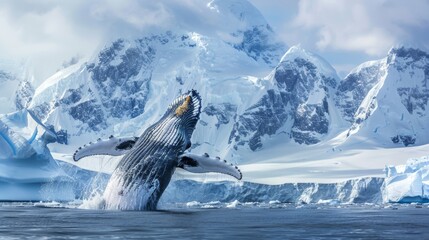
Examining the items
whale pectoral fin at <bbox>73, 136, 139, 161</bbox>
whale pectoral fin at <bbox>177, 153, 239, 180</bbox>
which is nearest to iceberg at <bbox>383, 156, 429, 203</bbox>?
whale pectoral fin at <bbox>177, 153, 239, 180</bbox>

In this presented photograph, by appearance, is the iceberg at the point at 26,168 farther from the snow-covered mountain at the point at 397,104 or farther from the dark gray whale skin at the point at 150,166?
the snow-covered mountain at the point at 397,104

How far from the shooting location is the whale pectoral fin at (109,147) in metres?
19.6

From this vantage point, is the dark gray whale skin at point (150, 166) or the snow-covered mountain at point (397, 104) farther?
the snow-covered mountain at point (397, 104)

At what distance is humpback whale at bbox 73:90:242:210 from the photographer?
17.7 metres

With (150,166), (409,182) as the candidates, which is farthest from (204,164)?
(409,182)

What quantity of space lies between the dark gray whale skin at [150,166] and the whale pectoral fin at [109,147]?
952 millimetres

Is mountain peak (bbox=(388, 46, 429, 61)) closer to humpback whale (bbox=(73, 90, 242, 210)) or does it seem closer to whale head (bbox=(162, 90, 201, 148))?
whale head (bbox=(162, 90, 201, 148))

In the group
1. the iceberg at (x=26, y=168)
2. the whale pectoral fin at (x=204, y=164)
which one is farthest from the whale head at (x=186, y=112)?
the iceberg at (x=26, y=168)

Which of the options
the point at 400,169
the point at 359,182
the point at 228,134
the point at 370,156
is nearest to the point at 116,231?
the point at 400,169

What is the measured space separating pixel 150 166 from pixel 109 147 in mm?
2627

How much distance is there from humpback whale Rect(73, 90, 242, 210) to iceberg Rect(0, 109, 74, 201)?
4388cm

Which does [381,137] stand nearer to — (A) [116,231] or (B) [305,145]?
(B) [305,145]

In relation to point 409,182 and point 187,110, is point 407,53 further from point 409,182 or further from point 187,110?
point 187,110

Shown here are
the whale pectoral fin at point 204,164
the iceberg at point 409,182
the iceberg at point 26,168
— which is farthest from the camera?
the iceberg at point 409,182
